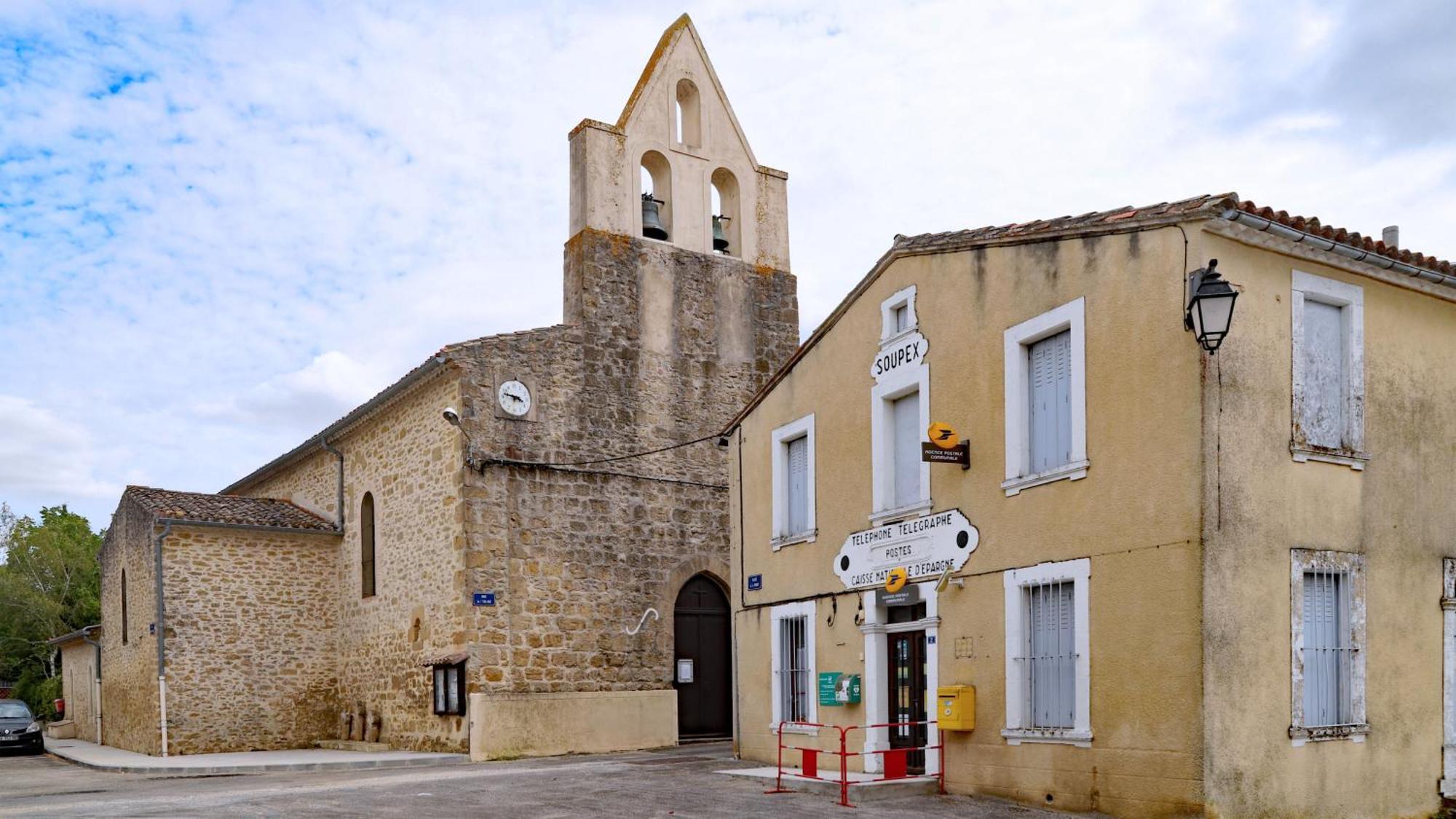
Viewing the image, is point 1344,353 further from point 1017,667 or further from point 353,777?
point 353,777

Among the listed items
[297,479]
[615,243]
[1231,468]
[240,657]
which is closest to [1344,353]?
[1231,468]

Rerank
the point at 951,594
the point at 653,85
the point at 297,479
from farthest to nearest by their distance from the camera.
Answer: the point at 297,479
the point at 653,85
the point at 951,594

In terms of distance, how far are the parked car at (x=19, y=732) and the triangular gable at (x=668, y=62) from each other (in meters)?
18.3

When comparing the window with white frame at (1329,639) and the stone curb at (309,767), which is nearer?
the window with white frame at (1329,639)

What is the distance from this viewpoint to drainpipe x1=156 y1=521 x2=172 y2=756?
21531 mm

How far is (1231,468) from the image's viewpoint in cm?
1009

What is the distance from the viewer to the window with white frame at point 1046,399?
11.2 metres

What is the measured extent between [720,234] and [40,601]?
3467 centimetres

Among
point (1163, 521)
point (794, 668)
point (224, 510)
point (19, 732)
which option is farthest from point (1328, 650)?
point (19, 732)

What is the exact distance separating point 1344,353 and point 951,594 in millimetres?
4168

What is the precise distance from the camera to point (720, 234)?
22.4 metres

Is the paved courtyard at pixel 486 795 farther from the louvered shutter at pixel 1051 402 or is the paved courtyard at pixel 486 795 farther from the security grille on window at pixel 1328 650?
the louvered shutter at pixel 1051 402

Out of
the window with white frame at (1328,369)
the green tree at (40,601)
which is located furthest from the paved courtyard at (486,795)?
the green tree at (40,601)

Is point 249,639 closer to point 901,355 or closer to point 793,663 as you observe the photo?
point 793,663
